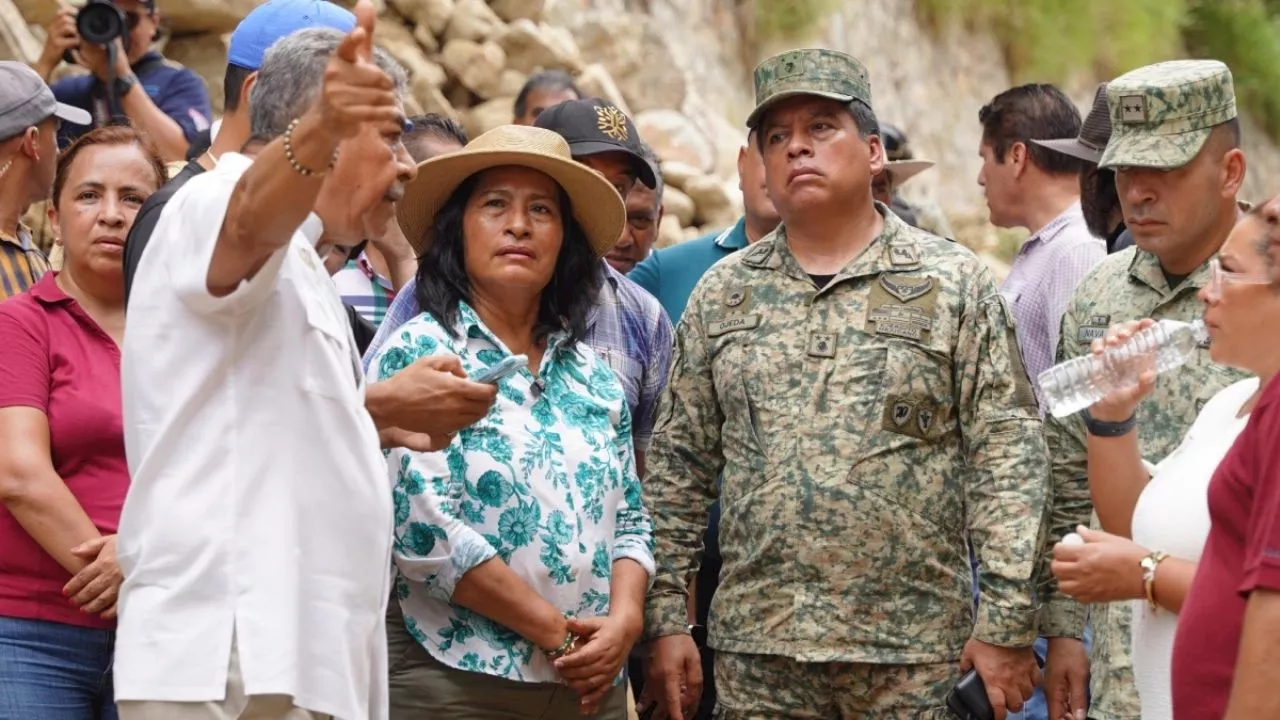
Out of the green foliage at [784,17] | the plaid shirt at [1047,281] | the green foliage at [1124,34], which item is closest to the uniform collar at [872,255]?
the plaid shirt at [1047,281]

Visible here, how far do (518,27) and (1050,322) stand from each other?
5188 millimetres

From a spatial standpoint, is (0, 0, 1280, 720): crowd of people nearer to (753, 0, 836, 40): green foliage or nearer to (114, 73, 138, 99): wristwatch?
(114, 73, 138, 99): wristwatch

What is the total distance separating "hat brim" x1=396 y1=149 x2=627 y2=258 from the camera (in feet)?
13.4

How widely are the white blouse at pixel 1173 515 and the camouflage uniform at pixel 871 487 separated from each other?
48cm

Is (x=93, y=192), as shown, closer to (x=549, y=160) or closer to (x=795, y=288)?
(x=549, y=160)

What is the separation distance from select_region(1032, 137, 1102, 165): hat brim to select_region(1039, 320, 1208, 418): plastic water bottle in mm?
1907

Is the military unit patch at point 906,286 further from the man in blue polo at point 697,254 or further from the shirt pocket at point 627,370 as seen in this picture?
the man in blue polo at point 697,254

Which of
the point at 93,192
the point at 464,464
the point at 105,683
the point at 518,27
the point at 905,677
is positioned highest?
the point at 518,27

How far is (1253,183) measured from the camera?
Answer: 19.6 m

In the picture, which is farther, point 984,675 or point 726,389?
point 726,389

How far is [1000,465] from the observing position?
3969 mm

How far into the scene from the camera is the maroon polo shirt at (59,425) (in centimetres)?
354

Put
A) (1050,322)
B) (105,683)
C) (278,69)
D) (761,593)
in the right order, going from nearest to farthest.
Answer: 1. (278,69)
2. (105,683)
3. (761,593)
4. (1050,322)

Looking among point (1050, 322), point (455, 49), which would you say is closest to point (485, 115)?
A: point (455, 49)
